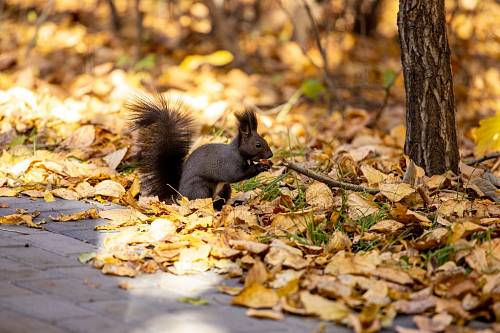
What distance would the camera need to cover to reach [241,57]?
10.9 metres

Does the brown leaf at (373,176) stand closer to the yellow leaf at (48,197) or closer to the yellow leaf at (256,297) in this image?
the yellow leaf at (48,197)

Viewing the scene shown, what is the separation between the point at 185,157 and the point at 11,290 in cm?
228

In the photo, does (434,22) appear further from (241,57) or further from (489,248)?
(241,57)

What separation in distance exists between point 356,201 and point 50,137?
10.5ft

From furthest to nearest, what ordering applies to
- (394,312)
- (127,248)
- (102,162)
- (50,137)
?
(50,137), (102,162), (127,248), (394,312)

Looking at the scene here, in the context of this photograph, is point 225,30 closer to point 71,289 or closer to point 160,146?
point 160,146

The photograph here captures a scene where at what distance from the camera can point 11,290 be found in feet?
10.4

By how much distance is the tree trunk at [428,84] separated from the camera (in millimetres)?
4949

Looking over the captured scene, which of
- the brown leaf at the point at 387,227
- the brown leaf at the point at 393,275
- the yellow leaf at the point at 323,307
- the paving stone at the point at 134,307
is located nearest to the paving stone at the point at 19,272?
the paving stone at the point at 134,307

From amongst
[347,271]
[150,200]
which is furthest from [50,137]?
[347,271]

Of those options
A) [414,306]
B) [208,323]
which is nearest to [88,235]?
[208,323]

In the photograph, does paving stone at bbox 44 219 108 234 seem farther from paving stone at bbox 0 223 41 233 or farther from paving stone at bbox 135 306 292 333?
paving stone at bbox 135 306 292 333

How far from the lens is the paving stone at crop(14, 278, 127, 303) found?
312 centimetres

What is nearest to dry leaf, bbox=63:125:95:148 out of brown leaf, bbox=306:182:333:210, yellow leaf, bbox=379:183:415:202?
brown leaf, bbox=306:182:333:210
